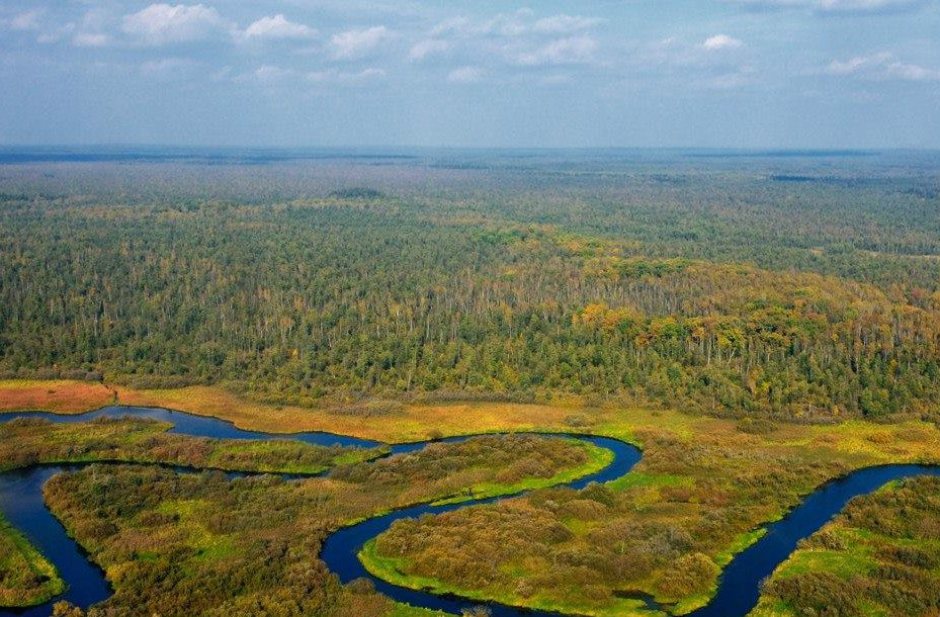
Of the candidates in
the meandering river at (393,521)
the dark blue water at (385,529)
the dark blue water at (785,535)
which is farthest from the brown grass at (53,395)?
the dark blue water at (785,535)

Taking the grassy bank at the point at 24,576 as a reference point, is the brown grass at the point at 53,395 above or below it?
above

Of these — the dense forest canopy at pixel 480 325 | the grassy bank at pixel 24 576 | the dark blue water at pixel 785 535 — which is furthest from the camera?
the dense forest canopy at pixel 480 325

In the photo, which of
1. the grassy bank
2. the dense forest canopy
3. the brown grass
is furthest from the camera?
Result: the dense forest canopy

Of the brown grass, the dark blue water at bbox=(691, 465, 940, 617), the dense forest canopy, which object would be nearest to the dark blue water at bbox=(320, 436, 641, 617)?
the dark blue water at bbox=(691, 465, 940, 617)

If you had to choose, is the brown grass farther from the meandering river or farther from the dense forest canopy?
the meandering river

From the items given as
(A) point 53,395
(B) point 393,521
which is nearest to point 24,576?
(B) point 393,521

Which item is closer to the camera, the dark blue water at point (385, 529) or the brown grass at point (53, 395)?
the dark blue water at point (385, 529)

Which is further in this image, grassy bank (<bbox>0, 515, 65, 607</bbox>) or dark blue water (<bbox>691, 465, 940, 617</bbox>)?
dark blue water (<bbox>691, 465, 940, 617</bbox>)

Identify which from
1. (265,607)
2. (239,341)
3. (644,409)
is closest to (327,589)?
(265,607)

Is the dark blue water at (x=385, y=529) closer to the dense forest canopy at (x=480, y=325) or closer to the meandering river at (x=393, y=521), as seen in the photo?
the meandering river at (x=393, y=521)
